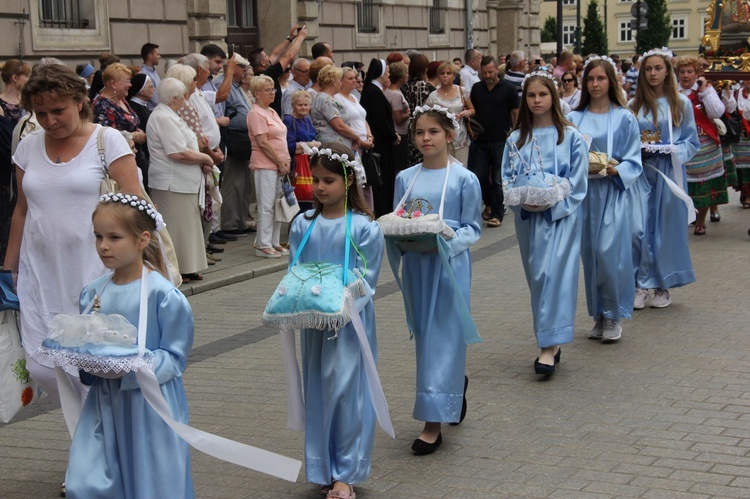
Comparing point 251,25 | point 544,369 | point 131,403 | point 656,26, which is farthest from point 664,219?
point 656,26

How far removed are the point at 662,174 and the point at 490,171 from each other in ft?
19.1

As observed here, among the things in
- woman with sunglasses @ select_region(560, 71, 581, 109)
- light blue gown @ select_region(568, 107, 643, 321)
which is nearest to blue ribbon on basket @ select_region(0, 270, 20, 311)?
light blue gown @ select_region(568, 107, 643, 321)

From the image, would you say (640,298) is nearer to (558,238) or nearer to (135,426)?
(558,238)

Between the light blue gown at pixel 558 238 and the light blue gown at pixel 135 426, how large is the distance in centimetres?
348

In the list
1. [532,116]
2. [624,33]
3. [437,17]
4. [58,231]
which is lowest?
[58,231]

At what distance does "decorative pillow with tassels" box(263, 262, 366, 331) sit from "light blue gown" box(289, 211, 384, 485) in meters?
0.15

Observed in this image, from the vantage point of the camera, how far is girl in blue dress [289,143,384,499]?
521 cm

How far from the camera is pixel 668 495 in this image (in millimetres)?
5234

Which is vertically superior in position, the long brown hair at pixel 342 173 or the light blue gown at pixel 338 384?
the long brown hair at pixel 342 173

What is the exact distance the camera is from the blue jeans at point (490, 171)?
49.1ft

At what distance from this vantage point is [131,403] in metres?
4.42

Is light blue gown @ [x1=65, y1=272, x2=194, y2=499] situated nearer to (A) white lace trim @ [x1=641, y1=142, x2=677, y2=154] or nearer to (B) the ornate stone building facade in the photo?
(A) white lace trim @ [x1=641, y1=142, x2=677, y2=154]

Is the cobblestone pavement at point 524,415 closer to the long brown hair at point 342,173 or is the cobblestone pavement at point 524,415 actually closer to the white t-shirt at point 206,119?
the long brown hair at point 342,173

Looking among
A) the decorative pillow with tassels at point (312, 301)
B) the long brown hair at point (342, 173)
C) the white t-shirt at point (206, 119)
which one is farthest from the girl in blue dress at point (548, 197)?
the white t-shirt at point (206, 119)
